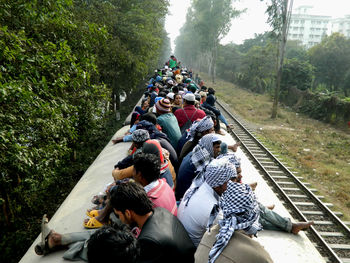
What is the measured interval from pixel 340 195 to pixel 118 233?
784cm

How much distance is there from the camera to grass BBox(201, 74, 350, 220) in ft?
26.1

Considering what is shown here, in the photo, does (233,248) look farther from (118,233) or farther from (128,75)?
(128,75)

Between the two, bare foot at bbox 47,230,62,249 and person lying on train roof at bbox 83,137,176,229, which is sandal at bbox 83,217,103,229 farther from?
bare foot at bbox 47,230,62,249

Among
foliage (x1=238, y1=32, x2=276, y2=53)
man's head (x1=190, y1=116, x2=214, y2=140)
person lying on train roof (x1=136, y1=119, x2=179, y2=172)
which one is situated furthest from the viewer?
foliage (x1=238, y1=32, x2=276, y2=53)

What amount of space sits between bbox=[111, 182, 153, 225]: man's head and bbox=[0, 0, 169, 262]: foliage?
5.46 ft

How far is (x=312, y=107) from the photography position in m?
18.2

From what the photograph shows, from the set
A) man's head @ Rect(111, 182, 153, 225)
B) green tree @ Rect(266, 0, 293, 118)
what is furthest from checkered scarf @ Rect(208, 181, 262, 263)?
green tree @ Rect(266, 0, 293, 118)

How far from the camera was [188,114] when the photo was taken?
19.6 ft

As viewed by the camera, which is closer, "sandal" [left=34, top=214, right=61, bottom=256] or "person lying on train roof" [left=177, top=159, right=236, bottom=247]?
"person lying on train roof" [left=177, top=159, right=236, bottom=247]

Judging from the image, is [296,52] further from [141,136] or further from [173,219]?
[173,219]

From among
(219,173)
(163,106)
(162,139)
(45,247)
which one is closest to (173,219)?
(219,173)

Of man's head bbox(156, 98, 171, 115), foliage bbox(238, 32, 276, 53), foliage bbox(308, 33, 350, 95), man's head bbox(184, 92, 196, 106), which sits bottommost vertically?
man's head bbox(156, 98, 171, 115)

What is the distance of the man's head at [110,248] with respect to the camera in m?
1.67

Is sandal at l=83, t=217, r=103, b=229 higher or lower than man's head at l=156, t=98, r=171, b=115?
lower
